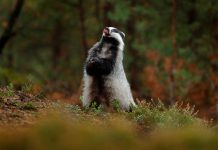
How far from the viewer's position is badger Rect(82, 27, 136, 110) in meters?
11.4

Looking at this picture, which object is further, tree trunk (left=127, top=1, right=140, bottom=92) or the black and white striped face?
tree trunk (left=127, top=1, right=140, bottom=92)

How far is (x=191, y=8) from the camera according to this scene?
25547 mm

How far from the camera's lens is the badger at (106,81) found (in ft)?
37.3

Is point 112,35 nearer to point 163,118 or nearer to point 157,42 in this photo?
point 163,118

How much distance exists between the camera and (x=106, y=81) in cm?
1145

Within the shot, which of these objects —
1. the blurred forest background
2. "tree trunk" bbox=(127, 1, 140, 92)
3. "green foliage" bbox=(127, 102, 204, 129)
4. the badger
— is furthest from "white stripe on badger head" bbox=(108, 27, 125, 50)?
"tree trunk" bbox=(127, 1, 140, 92)

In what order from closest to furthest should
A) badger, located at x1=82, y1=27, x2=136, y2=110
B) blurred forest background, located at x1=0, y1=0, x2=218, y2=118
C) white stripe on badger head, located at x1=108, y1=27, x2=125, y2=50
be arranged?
badger, located at x1=82, y1=27, x2=136, y2=110
white stripe on badger head, located at x1=108, y1=27, x2=125, y2=50
blurred forest background, located at x1=0, y1=0, x2=218, y2=118

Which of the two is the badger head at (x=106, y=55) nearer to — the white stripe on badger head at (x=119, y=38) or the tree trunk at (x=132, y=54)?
the white stripe on badger head at (x=119, y=38)

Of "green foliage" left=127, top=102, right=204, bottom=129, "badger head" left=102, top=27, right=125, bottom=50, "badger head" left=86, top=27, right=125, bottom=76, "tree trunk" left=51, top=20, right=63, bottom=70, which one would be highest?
"badger head" left=102, top=27, right=125, bottom=50

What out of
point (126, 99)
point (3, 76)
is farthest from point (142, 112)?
point (3, 76)

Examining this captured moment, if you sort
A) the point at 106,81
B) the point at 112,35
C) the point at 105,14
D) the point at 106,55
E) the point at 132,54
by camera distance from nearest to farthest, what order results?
1. the point at 106,81
2. the point at 106,55
3. the point at 112,35
4. the point at 105,14
5. the point at 132,54

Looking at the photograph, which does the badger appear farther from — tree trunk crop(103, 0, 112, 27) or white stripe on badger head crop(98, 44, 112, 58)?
tree trunk crop(103, 0, 112, 27)

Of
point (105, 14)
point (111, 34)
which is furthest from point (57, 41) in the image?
point (111, 34)

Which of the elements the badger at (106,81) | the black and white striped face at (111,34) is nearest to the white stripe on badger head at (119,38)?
the black and white striped face at (111,34)
